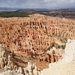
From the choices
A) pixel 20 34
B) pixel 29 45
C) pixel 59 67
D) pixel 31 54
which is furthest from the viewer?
pixel 20 34

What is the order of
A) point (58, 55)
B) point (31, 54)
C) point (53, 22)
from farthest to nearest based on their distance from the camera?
point (53, 22)
point (31, 54)
point (58, 55)

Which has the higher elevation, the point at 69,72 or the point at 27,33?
the point at 69,72

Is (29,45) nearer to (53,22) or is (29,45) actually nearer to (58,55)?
(58,55)

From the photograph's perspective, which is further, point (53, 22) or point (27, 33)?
point (53, 22)

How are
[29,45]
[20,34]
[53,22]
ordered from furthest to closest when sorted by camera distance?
Result: [53,22] → [20,34] → [29,45]

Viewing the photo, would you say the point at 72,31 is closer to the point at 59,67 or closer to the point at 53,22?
the point at 53,22

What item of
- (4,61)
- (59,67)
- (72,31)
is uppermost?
(59,67)

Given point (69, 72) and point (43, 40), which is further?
point (43, 40)

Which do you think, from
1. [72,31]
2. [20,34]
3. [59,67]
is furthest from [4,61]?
[72,31]

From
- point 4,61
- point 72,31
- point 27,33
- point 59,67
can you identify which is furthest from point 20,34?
point 59,67
